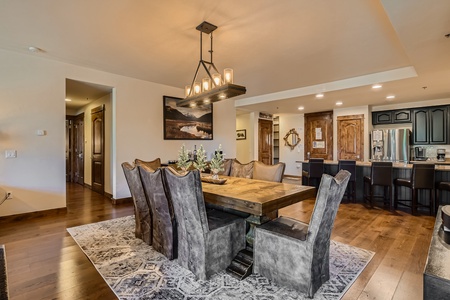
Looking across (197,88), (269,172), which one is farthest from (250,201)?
(197,88)

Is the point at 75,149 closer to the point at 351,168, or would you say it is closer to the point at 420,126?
the point at 351,168

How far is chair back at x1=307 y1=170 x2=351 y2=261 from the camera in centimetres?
177

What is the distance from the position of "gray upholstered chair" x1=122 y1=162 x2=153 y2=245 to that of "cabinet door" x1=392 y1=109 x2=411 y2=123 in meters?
7.47

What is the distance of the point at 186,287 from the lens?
6.51 ft

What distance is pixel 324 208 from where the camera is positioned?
1795mm

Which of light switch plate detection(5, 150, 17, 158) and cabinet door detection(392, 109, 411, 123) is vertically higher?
cabinet door detection(392, 109, 411, 123)

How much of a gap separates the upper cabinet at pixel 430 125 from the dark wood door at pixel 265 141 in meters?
4.43

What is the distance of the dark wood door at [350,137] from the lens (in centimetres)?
718

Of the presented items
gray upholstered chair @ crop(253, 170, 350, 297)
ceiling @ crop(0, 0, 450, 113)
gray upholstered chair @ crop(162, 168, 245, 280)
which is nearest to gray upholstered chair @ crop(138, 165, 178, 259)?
gray upholstered chair @ crop(162, 168, 245, 280)

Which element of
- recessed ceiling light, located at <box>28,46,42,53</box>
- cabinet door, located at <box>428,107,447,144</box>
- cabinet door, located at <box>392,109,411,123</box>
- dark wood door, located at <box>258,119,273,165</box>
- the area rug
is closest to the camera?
the area rug

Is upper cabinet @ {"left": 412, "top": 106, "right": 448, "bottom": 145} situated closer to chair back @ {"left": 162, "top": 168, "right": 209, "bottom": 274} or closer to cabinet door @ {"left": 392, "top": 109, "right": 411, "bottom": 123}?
cabinet door @ {"left": 392, "top": 109, "right": 411, "bottom": 123}

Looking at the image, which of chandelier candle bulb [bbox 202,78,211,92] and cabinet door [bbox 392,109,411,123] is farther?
cabinet door [bbox 392,109,411,123]

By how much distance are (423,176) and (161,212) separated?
14.9ft

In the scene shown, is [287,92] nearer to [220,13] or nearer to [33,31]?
[220,13]
